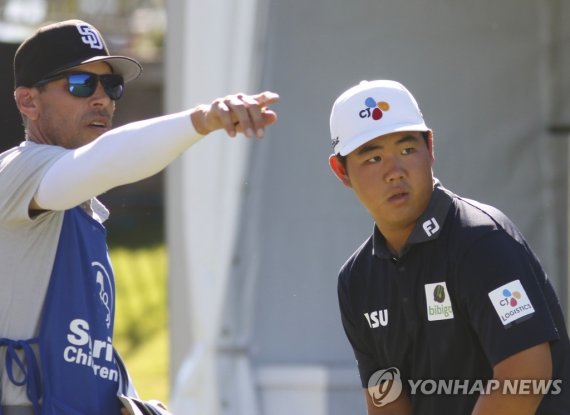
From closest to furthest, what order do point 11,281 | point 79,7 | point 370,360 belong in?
point 11,281, point 370,360, point 79,7

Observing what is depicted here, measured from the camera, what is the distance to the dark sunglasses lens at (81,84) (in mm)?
3115

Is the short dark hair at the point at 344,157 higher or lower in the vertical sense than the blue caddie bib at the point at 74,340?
higher

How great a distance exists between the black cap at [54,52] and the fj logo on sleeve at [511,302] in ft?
3.82

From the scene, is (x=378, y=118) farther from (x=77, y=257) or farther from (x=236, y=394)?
(x=236, y=394)

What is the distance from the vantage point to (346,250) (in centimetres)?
550

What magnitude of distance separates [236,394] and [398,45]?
5.69 ft

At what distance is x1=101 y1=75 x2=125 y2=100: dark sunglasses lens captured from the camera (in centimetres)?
322

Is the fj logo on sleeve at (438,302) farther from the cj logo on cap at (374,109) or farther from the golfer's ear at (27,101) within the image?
the golfer's ear at (27,101)

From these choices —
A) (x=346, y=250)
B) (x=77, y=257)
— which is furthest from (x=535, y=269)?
(x=346, y=250)

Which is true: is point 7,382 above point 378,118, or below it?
below

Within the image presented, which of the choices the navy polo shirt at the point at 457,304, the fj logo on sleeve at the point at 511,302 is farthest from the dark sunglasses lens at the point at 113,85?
the fj logo on sleeve at the point at 511,302

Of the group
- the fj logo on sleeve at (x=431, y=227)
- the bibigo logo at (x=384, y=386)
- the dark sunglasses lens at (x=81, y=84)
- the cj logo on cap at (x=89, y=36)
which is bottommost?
the bibigo logo at (x=384, y=386)

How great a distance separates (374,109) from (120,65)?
2.32 feet

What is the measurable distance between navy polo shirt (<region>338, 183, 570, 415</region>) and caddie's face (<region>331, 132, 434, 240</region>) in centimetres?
5
